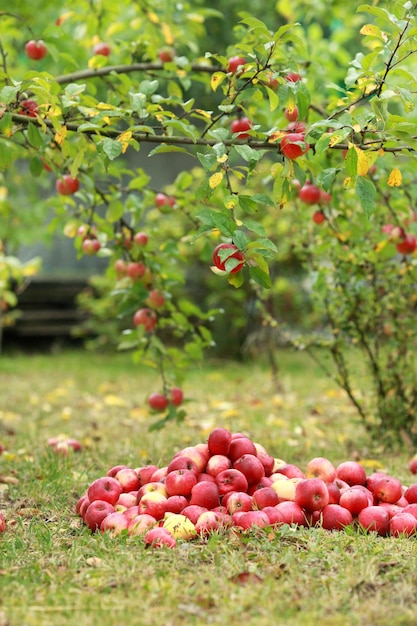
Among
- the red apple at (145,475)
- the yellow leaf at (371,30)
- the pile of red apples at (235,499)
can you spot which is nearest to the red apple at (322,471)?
the pile of red apples at (235,499)

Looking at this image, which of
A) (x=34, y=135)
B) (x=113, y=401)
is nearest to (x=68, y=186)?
(x=34, y=135)

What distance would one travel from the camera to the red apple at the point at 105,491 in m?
2.67

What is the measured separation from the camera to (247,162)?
2939 millimetres

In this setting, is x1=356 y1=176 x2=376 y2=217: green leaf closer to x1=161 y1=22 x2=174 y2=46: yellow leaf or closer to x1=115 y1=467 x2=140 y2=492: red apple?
x1=115 y1=467 x2=140 y2=492: red apple

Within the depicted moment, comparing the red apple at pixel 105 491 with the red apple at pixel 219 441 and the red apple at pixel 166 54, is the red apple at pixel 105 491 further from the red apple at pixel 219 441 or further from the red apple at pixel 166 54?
the red apple at pixel 166 54

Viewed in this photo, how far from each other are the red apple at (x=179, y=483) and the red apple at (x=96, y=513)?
22 centimetres

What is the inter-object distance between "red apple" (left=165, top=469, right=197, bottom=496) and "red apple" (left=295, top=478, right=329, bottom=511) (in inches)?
15.0

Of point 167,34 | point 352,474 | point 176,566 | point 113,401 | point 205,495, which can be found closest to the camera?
point 176,566

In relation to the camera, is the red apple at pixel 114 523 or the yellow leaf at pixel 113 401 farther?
the yellow leaf at pixel 113 401

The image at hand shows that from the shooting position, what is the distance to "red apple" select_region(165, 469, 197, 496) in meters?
2.62

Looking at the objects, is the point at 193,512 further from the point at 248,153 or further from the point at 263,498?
the point at 248,153

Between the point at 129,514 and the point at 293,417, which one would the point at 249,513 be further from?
the point at 293,417

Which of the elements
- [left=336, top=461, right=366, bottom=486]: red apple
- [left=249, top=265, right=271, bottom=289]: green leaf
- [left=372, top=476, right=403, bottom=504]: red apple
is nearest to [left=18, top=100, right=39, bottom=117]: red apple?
[left=249, top=265, right=271, bottom=289]: green leaf

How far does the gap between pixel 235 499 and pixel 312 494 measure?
0.27 m
